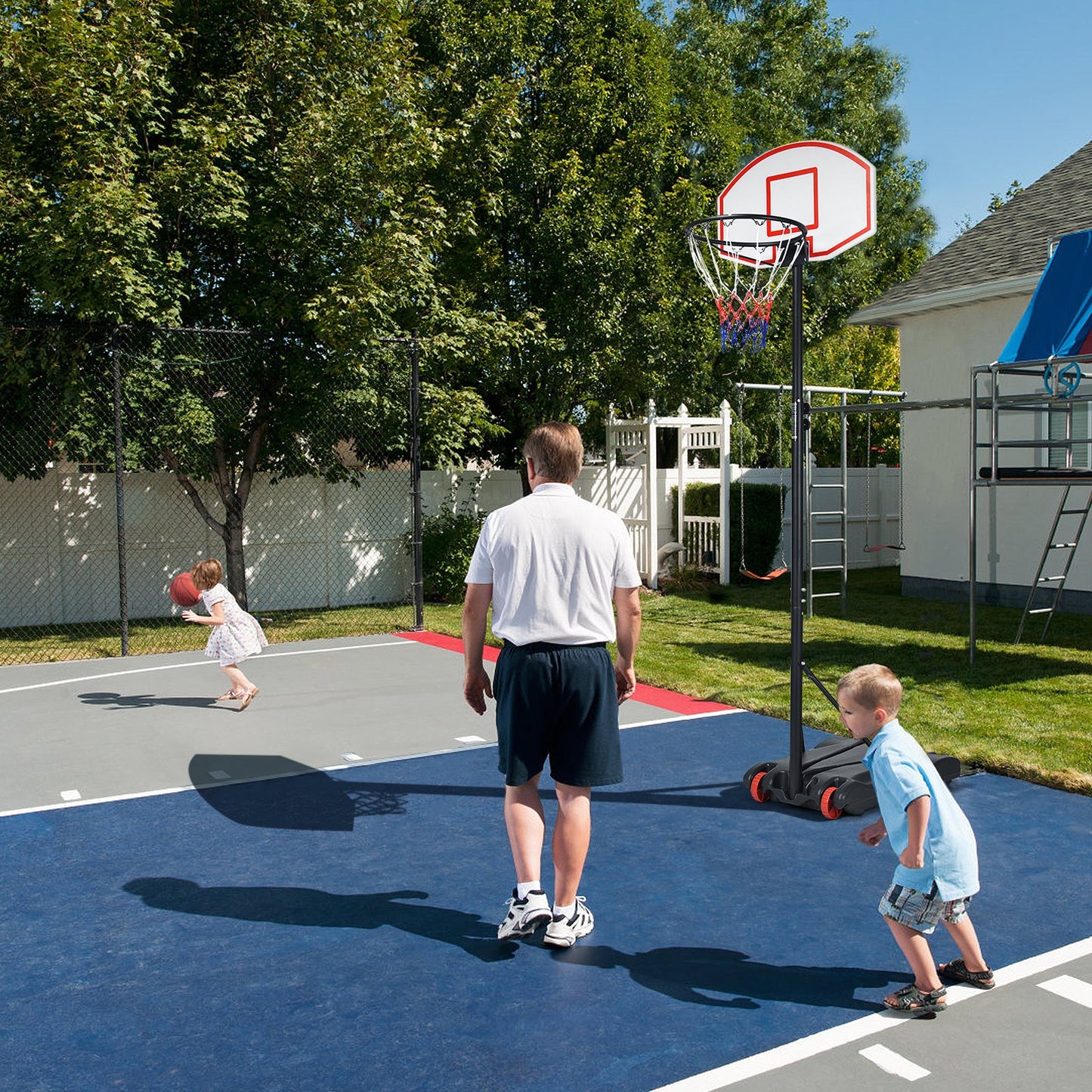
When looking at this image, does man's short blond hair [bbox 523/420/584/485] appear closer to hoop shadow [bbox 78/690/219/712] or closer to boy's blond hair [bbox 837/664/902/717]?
boy's blond hair [bbox 837/664/902/717]

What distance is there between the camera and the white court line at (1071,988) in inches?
141

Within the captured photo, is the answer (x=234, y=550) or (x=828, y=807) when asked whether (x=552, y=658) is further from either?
(x=234, y=550)

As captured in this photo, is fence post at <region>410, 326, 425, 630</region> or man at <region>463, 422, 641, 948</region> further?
fence post at <region>410, 326, 425, 630</region>

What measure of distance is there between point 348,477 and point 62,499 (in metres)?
3.57

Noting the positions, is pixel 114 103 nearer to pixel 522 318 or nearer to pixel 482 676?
pixel 522 318

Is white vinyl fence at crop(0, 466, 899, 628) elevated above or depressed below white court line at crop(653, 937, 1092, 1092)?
above

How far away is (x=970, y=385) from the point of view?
13555mm

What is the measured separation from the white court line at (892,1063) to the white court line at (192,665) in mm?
8279

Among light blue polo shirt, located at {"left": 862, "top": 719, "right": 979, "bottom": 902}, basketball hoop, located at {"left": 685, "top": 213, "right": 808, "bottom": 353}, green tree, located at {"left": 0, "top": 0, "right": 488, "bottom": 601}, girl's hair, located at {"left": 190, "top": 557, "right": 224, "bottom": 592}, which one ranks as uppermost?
green tree, located at {"left": 0, "top": 0, "right": 488, "bottom": 601}

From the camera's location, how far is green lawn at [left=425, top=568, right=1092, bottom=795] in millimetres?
7016

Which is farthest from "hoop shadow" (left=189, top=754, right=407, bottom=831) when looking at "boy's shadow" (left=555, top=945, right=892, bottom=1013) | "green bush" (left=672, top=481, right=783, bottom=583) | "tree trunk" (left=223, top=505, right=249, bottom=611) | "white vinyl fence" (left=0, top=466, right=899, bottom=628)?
"green bush" (left=672, top=481, right=783, bottom=583)

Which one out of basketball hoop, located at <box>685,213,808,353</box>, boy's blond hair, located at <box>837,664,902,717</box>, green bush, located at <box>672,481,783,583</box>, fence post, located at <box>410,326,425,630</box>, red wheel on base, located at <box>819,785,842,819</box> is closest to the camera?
boy's blond hair, located at <box>837,664,902,717</box>

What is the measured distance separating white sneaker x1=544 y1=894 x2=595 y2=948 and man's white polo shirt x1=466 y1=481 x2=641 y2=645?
1.07 m

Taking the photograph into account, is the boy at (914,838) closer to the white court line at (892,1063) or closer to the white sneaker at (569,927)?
the white court line at (892,1063)
